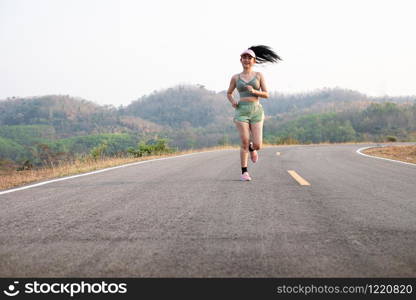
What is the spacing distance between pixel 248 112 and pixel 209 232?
12.5 ft

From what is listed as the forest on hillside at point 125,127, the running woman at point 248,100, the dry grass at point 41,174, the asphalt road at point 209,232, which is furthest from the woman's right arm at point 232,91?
the forest on hillside at point 125,127

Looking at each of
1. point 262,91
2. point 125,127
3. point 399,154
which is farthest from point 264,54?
point 125,127

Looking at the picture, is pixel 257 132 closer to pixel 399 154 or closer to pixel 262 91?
pixel 262 91

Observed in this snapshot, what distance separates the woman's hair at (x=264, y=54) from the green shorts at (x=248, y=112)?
3.63 feet

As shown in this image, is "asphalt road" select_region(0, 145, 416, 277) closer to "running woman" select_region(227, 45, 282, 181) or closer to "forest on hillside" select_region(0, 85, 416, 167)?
"running woman" select_region(227, 45, 282, 181)

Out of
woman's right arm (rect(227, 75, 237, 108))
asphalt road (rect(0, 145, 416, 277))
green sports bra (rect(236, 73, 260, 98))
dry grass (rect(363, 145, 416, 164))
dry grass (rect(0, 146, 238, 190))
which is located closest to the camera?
asphalt road (rect(0, 145, 416, 277))

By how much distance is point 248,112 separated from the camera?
262 inches

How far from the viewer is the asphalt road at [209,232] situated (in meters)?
2.33

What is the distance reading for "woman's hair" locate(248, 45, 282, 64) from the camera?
7254mm

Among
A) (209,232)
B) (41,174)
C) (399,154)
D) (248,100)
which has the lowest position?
(399,154)

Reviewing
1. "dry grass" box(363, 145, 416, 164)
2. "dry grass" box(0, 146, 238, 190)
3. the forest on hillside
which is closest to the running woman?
"dry grass" box(0, 146, 238, 190)

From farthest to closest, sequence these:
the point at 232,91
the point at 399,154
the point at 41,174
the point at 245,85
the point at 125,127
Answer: the point at 125,127, the point at 399,154, the point at 41,174, the point at 232,91, the point at 245,85

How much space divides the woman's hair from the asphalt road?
2783 mm

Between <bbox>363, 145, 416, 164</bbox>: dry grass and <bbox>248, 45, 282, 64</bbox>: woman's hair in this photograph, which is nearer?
<bbox>248, 45, 282, 64</bbox>: woman's hair
